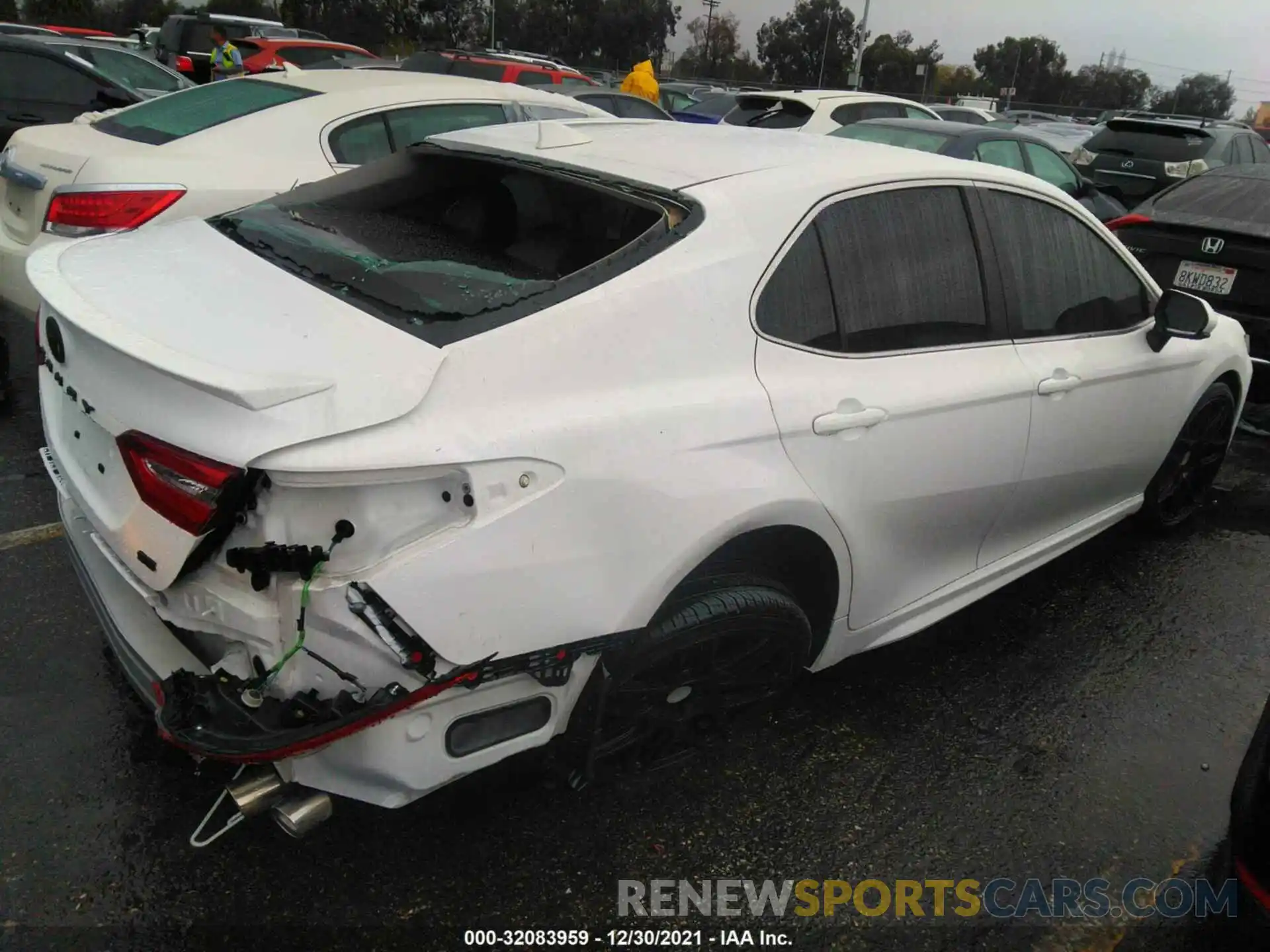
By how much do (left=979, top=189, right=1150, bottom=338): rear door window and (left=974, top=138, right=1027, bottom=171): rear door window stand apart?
493 centimetres

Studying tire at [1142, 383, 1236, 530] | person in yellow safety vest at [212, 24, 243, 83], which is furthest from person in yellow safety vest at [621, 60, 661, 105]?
tire at [1142, 383, 1236, 530]

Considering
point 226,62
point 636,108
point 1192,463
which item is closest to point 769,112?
point 636,108

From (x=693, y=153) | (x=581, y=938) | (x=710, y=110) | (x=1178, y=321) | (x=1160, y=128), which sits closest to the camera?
(x=581, y=938)

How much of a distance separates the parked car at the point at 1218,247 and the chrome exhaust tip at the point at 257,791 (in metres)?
5.60

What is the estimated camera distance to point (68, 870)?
2.18 metres

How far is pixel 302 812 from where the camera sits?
1900mm

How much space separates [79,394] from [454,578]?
0.97m

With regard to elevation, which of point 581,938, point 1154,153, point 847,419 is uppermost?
point 1154,153

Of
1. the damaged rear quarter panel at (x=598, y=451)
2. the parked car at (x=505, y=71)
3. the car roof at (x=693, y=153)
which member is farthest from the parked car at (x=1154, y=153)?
the damaged rear quarter panel at (x=598, y=451)

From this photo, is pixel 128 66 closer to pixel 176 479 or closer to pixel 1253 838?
pixel 176 479

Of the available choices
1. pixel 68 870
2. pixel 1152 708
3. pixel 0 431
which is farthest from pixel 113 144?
pixel 1152 708

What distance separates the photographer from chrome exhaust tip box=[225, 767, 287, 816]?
1.89 metres

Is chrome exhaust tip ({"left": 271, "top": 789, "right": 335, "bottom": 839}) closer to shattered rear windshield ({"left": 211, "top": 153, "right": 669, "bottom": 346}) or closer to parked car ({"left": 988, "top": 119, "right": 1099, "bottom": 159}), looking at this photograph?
shattered rear windshield ({"left": 211, "top": 153, "right": 669, "bottom": 346})

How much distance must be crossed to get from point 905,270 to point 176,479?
1.95 m
